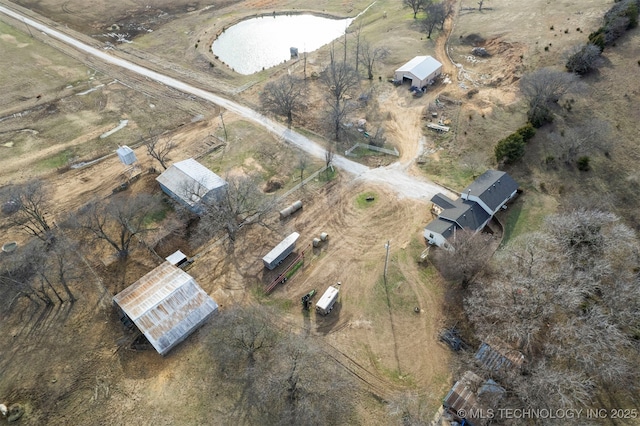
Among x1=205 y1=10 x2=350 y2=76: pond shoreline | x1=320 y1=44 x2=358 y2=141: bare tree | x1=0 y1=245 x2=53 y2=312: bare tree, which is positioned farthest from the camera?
x1=205 y1=10 x2=350 y2=76: pond shoreline

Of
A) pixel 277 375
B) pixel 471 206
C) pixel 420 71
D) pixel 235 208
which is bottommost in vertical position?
pixel 277 375

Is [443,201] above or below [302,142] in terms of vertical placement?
above

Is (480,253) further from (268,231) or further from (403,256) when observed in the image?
(268,231)

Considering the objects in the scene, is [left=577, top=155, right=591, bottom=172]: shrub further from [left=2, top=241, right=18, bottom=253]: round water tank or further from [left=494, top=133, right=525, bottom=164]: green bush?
[left=2, top=241, right=18, bottom=253]: round water tank

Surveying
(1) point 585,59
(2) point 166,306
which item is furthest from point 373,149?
(2) point 166,306

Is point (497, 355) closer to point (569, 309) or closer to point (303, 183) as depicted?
point (569, 309)

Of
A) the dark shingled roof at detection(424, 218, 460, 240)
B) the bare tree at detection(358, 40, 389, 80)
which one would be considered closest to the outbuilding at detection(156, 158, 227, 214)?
the dark shingled roof at detection(424, 218, 460, 240)
